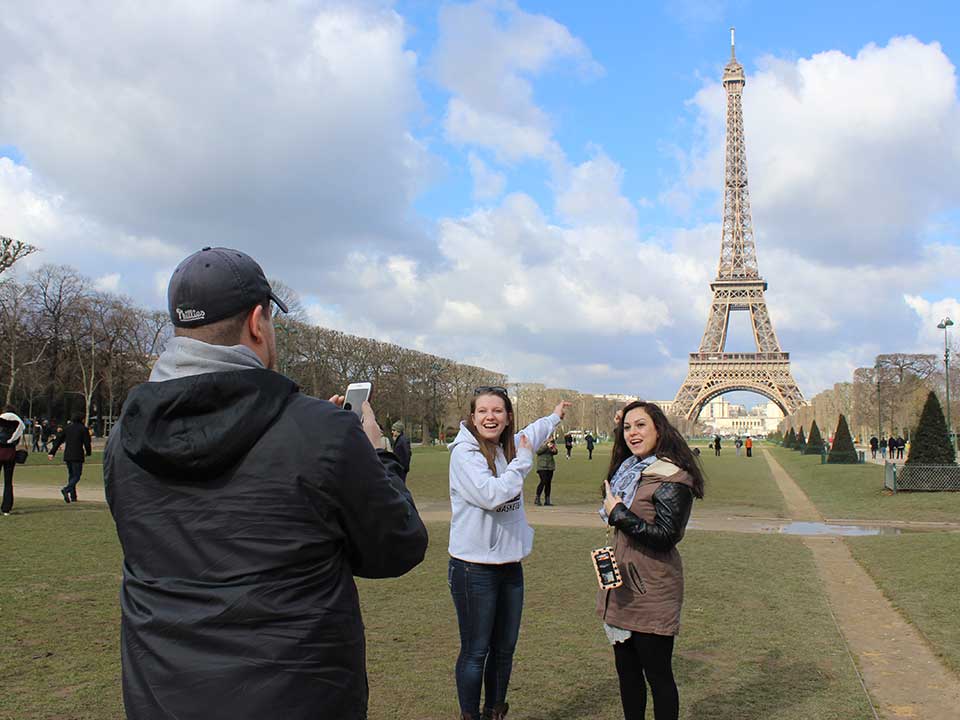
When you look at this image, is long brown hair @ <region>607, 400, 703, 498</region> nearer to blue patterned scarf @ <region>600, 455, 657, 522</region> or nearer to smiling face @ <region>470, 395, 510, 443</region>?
blue patterned scarf @ <region>600, 455, 657, 522</region>

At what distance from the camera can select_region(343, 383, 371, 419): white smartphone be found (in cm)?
214

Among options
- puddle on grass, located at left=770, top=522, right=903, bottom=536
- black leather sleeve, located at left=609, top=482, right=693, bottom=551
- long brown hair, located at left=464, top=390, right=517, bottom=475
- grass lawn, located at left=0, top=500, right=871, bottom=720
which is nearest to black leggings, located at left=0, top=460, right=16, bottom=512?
grass lawn, located at left=0, top=500, right=871, bottom=720

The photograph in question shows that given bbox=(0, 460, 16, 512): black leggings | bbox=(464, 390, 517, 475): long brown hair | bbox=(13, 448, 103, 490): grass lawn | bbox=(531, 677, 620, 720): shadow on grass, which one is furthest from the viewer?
bbox=(13, 448, 103, 490): grass lawn

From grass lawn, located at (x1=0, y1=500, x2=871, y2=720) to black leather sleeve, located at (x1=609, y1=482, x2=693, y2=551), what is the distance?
4.97 feet

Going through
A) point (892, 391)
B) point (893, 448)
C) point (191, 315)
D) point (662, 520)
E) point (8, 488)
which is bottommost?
point (8, 488)

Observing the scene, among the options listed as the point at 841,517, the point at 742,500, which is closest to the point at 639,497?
the point at 841,517

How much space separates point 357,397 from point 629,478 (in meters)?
2.22

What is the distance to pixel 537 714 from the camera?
4.79m

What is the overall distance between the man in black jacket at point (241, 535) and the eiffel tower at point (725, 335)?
83596 mm

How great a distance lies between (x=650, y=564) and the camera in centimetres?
388

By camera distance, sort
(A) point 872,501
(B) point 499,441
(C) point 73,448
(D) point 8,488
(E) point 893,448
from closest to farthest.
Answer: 1. (B) point 499,441
2. (D) point 8,488
3. (C) point 73,448
4. (A) point 872,501
5. (E) point 893,448

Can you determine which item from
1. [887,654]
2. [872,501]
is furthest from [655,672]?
[872,501]

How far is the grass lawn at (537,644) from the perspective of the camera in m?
4.92

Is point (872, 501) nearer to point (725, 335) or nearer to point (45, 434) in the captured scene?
point (45, 434)
